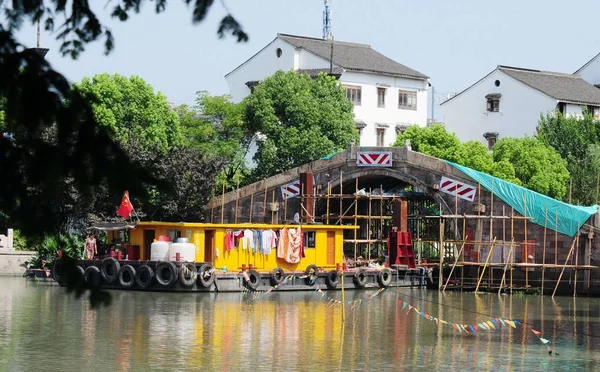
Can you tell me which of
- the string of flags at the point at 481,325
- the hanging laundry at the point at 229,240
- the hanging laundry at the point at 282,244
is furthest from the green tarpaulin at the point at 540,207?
the string of flags at the point at 481,325

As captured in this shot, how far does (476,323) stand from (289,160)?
2211cm

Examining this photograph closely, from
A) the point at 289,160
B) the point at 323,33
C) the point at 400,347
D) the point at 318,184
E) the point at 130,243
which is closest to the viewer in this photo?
the point at 400,347

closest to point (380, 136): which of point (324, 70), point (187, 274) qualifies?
point (324, 70)

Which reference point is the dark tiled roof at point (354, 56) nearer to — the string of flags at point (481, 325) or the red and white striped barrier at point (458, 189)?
the red and white striped barrier at point (458, 189)

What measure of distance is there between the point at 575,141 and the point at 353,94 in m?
10.4

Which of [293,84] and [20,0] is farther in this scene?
[293,84]

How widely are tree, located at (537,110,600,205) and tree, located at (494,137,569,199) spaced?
0.75 metres

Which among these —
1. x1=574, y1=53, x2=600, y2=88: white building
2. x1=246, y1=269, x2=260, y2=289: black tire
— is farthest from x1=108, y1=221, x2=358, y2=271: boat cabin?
x1=574, y1=53, x2=600, y2=88: white building

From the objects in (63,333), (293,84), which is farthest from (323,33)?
(63,333)

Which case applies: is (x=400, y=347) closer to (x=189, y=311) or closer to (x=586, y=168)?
(x=189, y=311)

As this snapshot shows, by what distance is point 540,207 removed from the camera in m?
38.4

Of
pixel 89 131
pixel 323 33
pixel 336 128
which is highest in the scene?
pixel 323 33

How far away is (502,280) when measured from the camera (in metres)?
37.2

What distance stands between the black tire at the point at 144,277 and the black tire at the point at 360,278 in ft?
22.5
